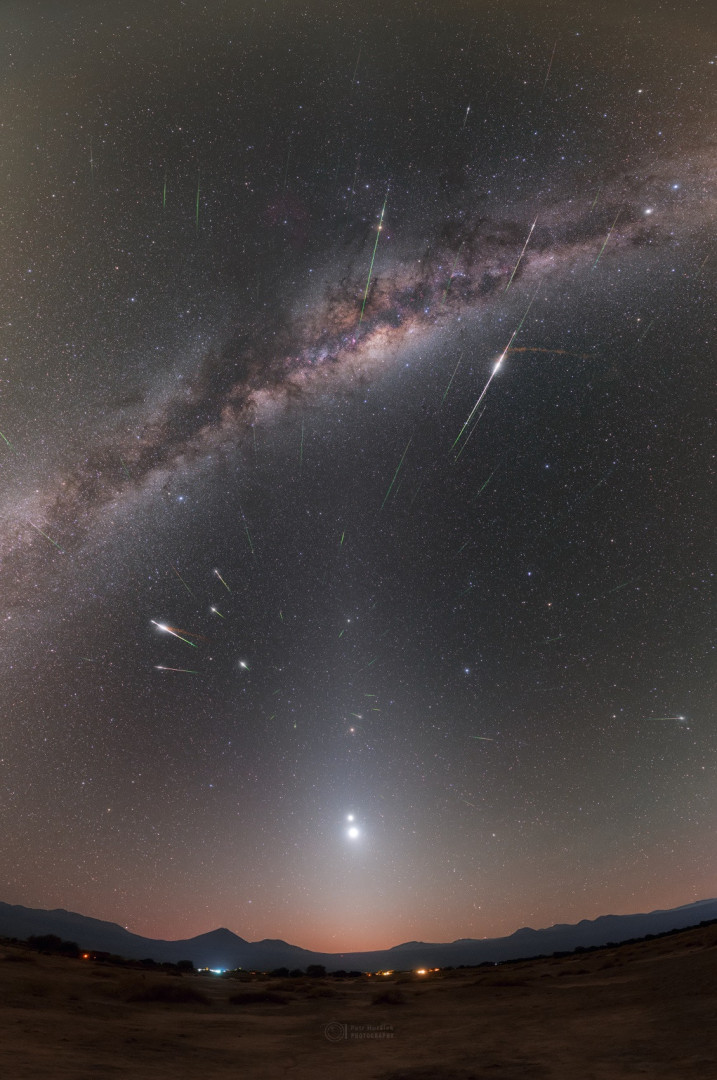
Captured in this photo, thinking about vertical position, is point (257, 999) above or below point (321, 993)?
above

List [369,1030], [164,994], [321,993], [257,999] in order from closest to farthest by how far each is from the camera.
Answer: [369,1030]
[164,994]
[257,999]
[321,993]

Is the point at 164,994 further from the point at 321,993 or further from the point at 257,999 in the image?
the point at 321,993

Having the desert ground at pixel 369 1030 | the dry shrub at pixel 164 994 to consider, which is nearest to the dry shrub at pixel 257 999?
the desert ground at pixel 369 1030

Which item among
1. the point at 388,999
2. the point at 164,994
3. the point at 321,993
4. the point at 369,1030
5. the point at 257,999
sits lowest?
the point at 321,993

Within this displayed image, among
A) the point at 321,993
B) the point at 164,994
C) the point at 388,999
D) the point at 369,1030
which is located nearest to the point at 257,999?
the point at 164,994

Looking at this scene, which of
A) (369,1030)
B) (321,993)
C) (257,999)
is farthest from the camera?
(321,993)

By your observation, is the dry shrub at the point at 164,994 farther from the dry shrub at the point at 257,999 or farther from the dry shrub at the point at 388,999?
the dry shrub at the point at 388,999

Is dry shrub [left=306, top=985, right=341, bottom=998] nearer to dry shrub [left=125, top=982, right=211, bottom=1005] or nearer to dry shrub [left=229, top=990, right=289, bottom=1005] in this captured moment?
dry shrub [left=229, top=990, right=289, bottom=1005]
